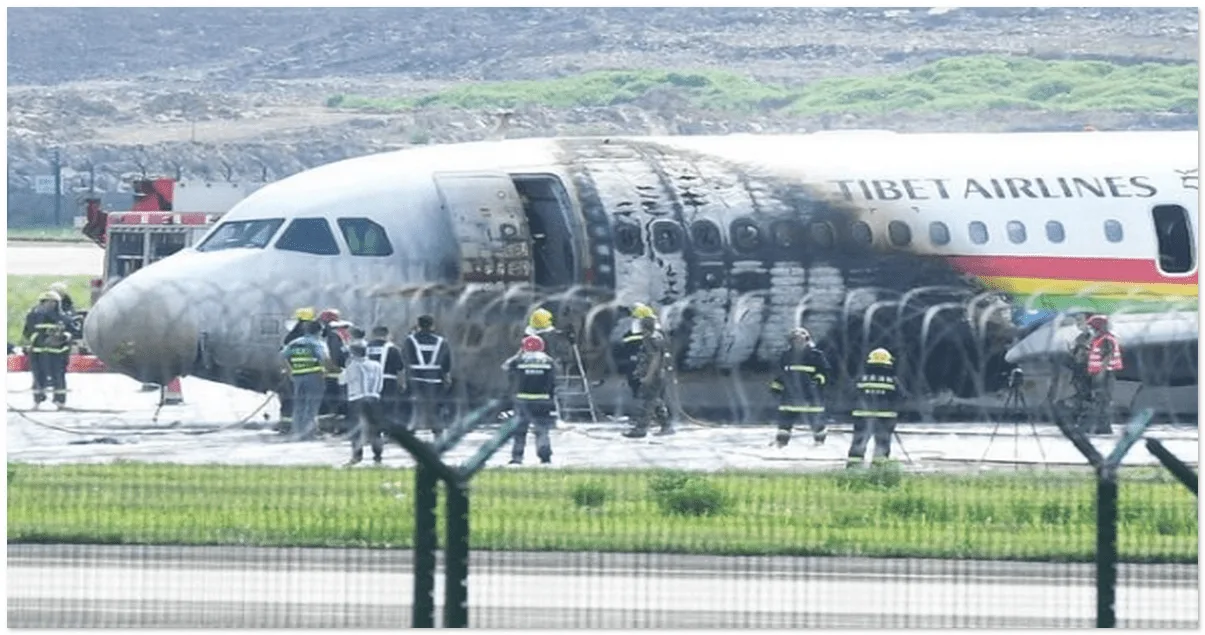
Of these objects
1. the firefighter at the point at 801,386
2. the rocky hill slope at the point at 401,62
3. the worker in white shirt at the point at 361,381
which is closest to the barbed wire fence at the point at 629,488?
the firefighter at the point at 801,386

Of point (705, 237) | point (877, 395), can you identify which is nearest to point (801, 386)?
point (705, 237)

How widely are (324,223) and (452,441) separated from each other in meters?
16.6

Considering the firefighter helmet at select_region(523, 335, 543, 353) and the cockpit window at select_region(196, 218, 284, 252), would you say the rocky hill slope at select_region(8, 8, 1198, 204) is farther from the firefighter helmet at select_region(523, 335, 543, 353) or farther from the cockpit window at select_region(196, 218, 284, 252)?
the firefighter helmet at select_region(523, 335, 543, 353)

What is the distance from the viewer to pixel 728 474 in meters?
22.4

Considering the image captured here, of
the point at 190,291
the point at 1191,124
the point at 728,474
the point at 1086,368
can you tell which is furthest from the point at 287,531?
the point at 1191,124

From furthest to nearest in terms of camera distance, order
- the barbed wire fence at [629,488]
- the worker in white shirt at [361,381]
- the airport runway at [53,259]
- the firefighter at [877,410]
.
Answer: the airport runway at [53,259] < the worker in white shirt at [361,381] < the firefighter at [877,410] < the barbed wire fence at [629,488]

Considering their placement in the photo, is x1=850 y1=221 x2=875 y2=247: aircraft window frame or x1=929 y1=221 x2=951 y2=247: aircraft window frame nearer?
x1=850 y1=221 x2=875 y2=247: aircraft window frame

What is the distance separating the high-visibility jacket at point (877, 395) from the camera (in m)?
27.3

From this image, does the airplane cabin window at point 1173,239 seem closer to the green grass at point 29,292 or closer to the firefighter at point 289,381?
the firefighter at point 289,381

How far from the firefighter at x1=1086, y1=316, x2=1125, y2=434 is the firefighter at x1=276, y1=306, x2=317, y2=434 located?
312 inches

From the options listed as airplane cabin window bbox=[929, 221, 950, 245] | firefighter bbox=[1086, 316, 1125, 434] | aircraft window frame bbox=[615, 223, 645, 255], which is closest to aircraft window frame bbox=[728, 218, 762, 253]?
aircraft window frame bbox=[615, 223, 645, 255]

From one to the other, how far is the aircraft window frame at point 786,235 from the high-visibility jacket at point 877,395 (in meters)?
3.26

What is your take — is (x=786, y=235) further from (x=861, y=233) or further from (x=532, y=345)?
(x=532, y=345)

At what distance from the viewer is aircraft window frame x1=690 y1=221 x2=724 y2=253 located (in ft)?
101
